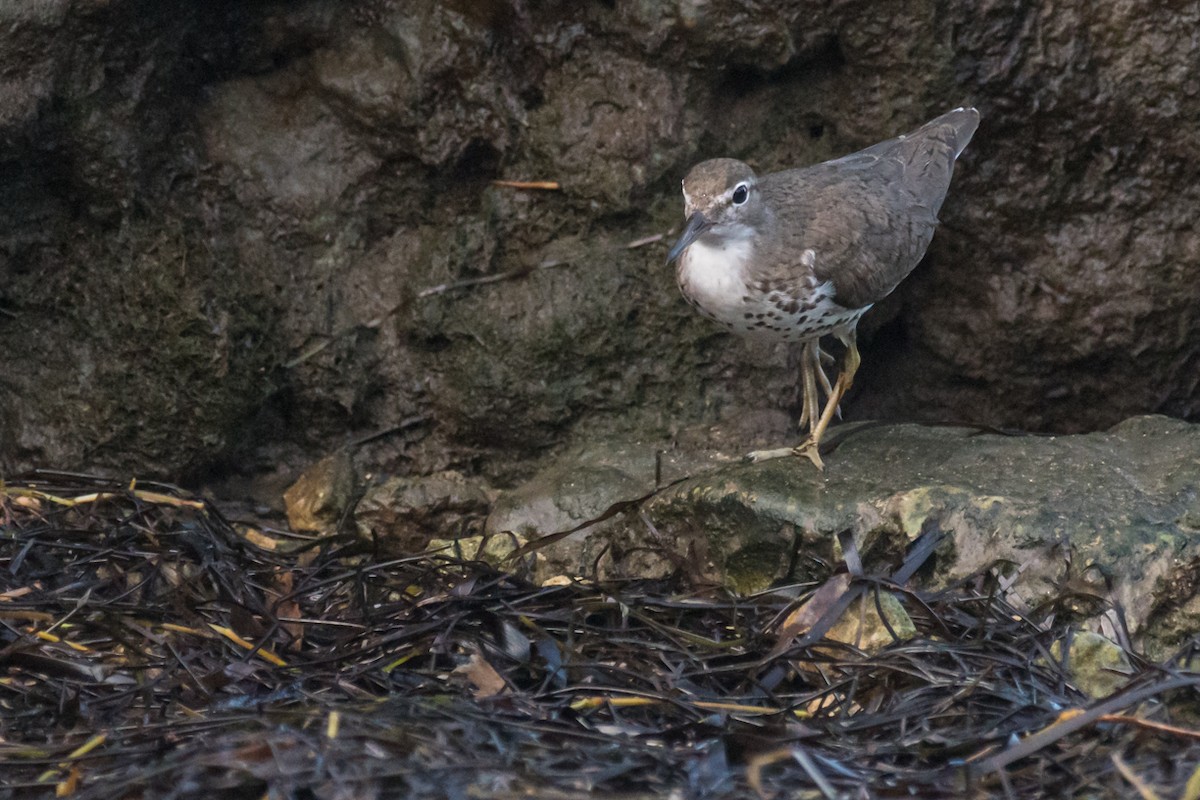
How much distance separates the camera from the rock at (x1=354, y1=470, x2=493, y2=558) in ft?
16.3

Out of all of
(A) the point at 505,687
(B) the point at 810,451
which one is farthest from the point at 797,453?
(A) the point at 505,687

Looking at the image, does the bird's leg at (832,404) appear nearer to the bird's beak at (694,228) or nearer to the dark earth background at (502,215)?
the dark earth background at (502,215)

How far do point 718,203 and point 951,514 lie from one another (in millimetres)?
1214

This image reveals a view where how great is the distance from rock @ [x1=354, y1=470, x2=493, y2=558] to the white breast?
4.15ft

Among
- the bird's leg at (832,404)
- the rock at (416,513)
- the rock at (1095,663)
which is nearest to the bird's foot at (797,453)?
the bird's leg at (832,404)

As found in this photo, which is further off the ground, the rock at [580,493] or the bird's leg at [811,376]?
the bird's leg at [811,376]

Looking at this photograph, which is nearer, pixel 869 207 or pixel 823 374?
pixel 869 207

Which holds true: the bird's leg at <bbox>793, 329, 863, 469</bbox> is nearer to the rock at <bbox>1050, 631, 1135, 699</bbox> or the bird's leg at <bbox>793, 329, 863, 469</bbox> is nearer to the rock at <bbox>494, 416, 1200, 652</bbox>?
the rock at <bbox>494, 416, 1200, 652</bbox>

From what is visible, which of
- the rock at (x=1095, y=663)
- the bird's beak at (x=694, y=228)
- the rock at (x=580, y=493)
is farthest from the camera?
the rock at (x=580, y=493)

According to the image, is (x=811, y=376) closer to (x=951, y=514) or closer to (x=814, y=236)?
(x=814, y=236)

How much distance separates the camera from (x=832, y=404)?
4797 millimetres

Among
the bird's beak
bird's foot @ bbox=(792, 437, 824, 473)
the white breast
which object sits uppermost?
the bird's beak

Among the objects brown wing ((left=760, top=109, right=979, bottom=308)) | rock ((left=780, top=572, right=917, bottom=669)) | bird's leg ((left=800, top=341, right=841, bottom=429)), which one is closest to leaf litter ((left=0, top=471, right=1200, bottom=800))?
rock ((left=780, top=572, right=917, bottom=669))

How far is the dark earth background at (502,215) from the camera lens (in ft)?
15.6
